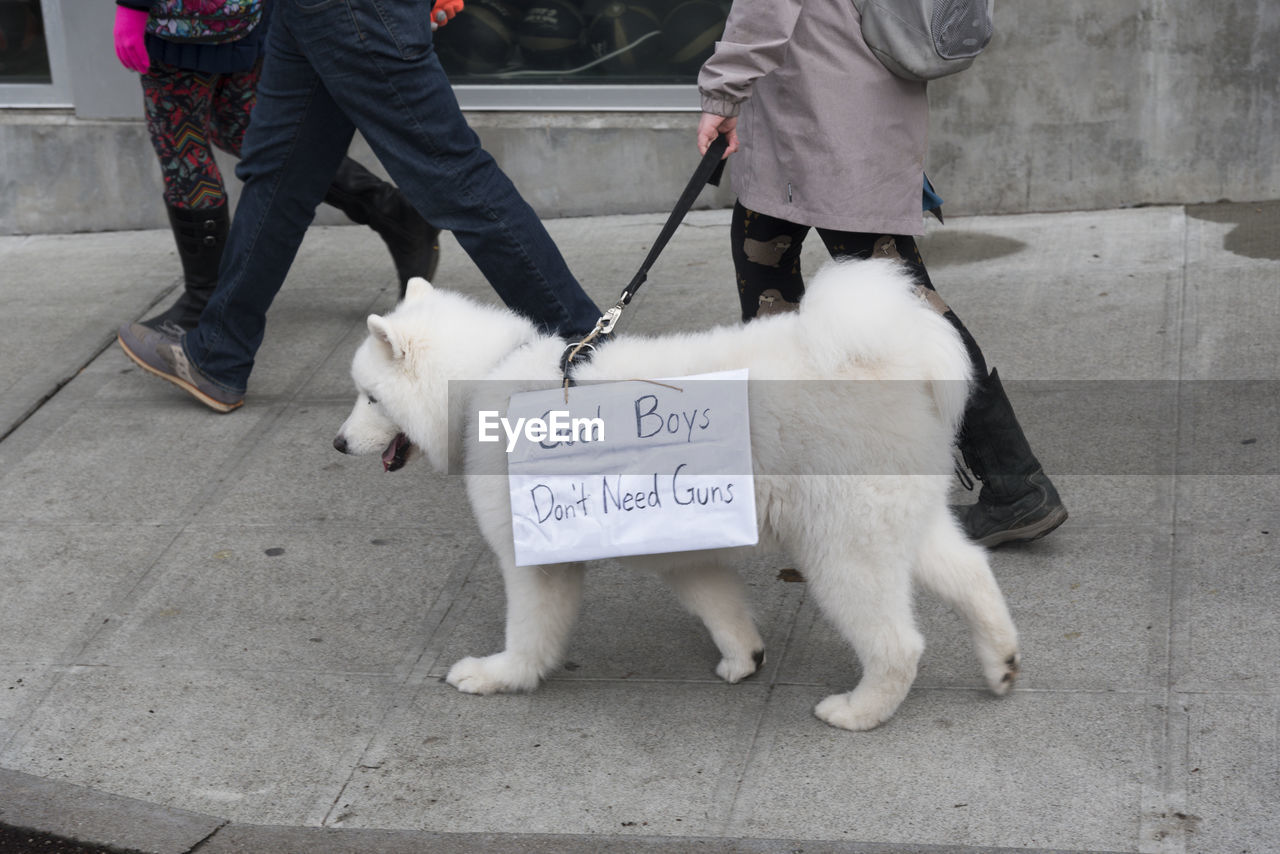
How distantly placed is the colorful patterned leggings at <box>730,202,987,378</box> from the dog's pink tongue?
1.08 m

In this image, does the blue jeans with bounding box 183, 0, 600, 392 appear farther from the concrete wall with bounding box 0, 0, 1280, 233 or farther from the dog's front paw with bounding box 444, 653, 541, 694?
the concrete wall with bounding box 0, 0, 1280, 233

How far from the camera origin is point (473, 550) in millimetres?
4465

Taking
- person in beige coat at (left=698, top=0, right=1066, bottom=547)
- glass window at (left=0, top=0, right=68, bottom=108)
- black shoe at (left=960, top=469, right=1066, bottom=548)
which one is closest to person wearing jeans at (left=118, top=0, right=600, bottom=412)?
person in beige coat at (left=698, top=0, right=1066, bottom=547)

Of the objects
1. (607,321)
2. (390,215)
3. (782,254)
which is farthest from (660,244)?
(390,215)

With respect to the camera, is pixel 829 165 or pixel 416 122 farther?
pixel 416 122

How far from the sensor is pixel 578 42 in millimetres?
7312

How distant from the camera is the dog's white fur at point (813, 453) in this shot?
10.4 ft

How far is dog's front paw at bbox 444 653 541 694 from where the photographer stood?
3.67 metres

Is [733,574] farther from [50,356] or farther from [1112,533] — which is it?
[50,356]

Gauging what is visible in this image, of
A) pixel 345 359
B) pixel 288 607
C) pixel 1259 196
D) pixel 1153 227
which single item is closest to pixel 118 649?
pixel 288 607

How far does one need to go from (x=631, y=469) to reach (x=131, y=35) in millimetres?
3023

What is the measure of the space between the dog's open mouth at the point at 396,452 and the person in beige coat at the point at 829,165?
3.54 ft

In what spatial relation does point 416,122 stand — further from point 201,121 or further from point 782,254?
point 201,121

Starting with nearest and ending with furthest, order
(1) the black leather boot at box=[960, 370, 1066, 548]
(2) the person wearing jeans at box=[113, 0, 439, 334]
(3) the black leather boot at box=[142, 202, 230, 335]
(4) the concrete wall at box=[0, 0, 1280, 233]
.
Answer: (1) the black leather boot at box=[960, 370, 1066, 548]
(2) the person wearing jeans at box=[113, 0, 439, 334]
(3) the black leather boot at box=[142, 202, 230, 335]
(4) the concrete wall at box=[0, 0, 1280, 233]
